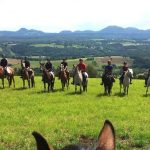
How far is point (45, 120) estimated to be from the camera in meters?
18.2

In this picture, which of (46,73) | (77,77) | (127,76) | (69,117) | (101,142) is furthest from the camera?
(46,73)

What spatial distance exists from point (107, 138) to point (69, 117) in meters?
17.1

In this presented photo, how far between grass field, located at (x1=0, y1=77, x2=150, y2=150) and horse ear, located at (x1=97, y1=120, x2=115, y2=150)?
1073 cm

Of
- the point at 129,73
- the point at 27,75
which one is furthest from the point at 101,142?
the point at 27,75

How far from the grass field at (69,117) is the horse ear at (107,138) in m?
10.7

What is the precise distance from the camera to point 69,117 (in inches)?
754

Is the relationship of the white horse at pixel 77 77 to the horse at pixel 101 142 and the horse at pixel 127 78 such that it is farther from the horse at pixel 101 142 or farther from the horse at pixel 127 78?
the horse at pixel 101 142

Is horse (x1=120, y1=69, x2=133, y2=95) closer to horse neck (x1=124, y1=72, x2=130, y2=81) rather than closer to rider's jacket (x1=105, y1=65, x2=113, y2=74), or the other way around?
horse neck (x1=124, y1=72, x2=130, y2=81)

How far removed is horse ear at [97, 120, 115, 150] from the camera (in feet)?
6.69

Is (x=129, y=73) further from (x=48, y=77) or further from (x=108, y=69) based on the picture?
(x=48, y=77)

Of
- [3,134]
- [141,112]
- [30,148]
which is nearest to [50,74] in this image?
[141,112]

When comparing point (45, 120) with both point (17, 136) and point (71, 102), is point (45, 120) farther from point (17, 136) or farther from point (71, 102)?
point (71, 102)

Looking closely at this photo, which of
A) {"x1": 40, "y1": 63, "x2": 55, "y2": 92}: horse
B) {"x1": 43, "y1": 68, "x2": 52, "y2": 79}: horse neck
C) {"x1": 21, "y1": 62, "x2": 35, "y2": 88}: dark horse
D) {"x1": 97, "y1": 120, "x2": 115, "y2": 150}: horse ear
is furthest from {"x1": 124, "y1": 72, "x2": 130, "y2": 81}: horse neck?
{"x1": 97, "y1": 120, "x2": 115, "y2": 150}: horse ear

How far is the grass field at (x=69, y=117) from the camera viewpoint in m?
14.1
